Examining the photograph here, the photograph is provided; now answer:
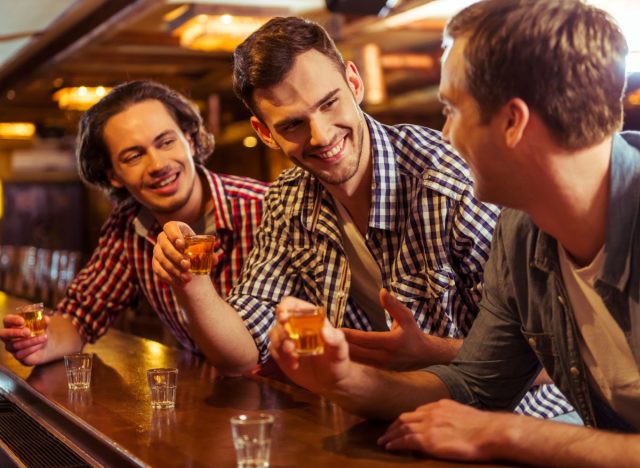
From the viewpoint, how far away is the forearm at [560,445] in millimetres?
1488

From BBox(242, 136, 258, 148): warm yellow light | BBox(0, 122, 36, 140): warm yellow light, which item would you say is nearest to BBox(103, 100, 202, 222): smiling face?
BBox(242, 136, 258, 148): warm yellow light

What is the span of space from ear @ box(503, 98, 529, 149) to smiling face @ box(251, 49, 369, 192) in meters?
0.82

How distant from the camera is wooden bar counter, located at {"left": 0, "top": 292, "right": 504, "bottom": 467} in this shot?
169 cm

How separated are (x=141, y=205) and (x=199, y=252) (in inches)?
49.7

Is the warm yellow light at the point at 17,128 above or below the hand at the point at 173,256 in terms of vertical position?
above

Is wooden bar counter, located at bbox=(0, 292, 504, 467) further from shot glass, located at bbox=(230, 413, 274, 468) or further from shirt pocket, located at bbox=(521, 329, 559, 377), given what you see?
shirt pocket, located at bbox=(521, 329, 559, 377)

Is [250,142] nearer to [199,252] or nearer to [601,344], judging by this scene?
[199,252]

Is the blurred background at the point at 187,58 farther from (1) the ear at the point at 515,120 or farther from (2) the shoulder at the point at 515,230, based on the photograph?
(1) the ear at the point at 515,120

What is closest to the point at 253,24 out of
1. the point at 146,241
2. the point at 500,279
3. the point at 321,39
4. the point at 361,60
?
the point at 361,60

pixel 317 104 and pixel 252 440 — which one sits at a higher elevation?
pixel 317 104

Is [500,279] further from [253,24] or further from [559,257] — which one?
[253,24]

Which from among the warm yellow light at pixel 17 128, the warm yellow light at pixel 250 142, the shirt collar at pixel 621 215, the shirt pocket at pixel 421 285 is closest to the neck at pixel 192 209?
the shirt pocket at pixel 421 285

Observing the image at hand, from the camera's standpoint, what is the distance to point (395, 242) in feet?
8.33

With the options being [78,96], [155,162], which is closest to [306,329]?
[155,162]
